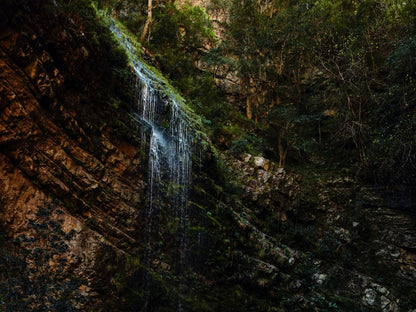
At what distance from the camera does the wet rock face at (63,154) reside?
15.6ft

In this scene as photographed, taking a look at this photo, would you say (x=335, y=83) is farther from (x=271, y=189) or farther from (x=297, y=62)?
(x=271, y=189)

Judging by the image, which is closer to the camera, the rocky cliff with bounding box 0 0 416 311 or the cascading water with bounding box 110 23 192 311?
the rocky cliff with bounding box 0 0 416 311

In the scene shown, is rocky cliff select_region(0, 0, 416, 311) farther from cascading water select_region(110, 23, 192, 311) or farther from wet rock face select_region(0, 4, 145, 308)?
cascading water select_region(110, 23, 192, 311)

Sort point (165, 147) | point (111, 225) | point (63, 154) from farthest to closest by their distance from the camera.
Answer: point (165, 147) → point (111, 225) → point (63, 154)

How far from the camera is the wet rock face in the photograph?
4.75 metres

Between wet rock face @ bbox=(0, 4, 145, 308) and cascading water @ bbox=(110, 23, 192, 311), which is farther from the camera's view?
cascading water @ bbox=(110, 23, 192, 311)

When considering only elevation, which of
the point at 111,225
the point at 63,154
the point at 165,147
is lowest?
the point at 111,225

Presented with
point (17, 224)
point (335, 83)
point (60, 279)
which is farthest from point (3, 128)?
point (335, 83)

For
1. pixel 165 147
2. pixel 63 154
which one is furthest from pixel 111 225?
pixel 165 147

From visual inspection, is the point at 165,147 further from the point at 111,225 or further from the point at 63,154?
the point at 63,154

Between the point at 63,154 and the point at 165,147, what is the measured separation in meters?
3.05

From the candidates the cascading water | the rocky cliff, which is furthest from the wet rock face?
the cascading water

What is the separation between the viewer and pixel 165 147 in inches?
315

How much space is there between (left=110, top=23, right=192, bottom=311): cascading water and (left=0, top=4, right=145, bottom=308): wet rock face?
1.98ft
